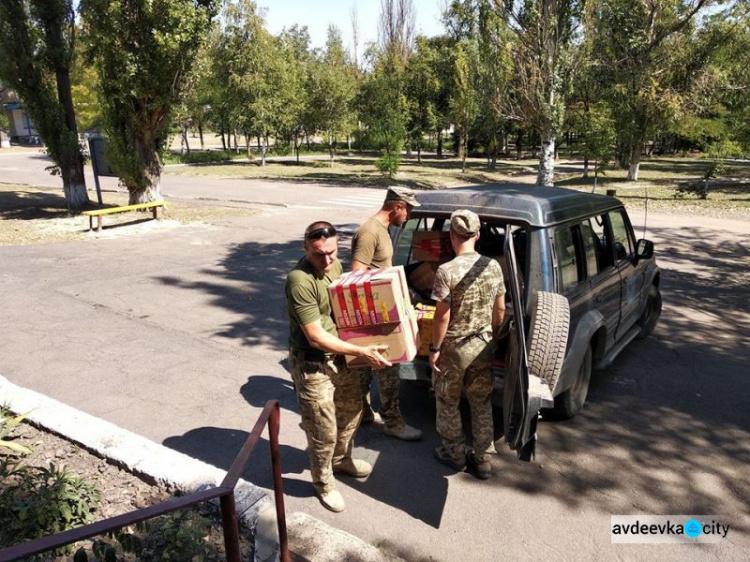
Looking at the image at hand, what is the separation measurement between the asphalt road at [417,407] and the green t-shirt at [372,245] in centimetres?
136

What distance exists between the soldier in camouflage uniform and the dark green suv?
16 centimetres

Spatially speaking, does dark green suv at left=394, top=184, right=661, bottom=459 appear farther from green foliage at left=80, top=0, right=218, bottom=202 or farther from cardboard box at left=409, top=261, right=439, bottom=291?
green foliage at left=80, top=0, right=218, bottom=202

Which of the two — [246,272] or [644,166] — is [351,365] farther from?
[644,166]

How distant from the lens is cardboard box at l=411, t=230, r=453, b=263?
15.7ft

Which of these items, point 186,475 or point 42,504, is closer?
point 42,504

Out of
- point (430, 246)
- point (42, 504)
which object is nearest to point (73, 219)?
point (430, 246)

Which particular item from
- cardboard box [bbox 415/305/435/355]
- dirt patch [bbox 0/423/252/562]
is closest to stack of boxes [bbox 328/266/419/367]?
cardboard box [bbox 415/305/435/355]

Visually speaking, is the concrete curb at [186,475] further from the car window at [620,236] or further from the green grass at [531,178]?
the green grass at [531,178]

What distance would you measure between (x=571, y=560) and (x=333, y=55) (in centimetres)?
5113

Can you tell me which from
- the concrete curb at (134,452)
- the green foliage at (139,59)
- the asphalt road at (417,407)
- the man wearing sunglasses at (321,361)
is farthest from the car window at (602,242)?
the green foliage at (139,59)

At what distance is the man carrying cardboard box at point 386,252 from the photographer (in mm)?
3988

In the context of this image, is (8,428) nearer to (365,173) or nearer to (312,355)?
(312,355)

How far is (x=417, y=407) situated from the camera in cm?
467

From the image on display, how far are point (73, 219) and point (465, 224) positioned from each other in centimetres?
1402
